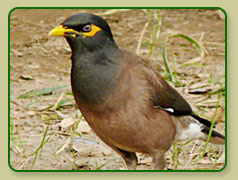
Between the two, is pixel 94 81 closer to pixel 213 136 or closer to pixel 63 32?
pixel 63 32

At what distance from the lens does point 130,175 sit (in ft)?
13.9

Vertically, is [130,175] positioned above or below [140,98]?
below

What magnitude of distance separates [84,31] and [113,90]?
373 millimetres

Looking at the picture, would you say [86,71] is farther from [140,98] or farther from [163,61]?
[163,61]

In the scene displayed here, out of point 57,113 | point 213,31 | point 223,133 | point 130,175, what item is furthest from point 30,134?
point 213,31

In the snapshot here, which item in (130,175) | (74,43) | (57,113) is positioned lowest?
(130,175)

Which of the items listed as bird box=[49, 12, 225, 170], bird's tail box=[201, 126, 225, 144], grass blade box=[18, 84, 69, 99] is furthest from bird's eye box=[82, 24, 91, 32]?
grass blade box=[18, 84, 69, 99]

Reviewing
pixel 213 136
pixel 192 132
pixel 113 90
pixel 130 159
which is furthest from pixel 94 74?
pixel 213 136

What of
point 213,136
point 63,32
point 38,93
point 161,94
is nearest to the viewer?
point 63,32

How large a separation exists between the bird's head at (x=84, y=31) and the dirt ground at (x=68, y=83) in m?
0.76

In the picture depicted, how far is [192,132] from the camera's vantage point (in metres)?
4.50

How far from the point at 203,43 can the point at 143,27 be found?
54 centimetres

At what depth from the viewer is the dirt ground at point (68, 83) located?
4688 mm

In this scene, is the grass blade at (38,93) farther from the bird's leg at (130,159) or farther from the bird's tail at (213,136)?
the bird's tail at (213,136)
